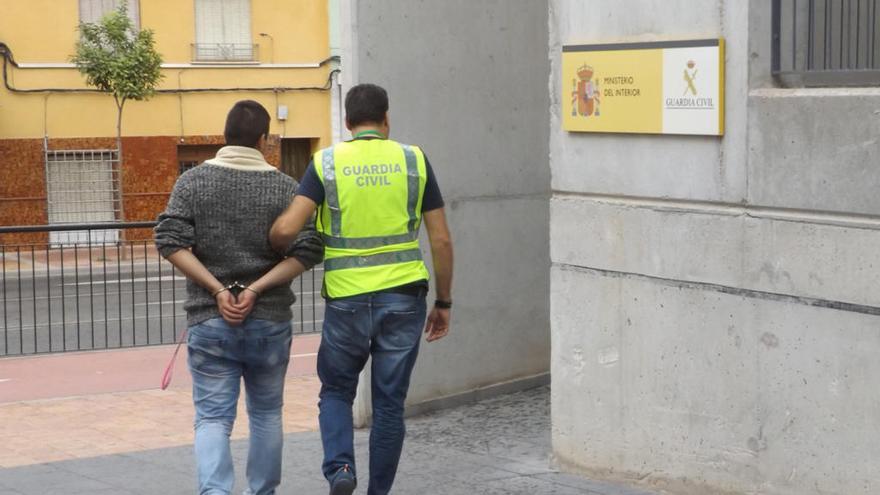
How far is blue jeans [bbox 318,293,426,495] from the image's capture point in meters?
6.14

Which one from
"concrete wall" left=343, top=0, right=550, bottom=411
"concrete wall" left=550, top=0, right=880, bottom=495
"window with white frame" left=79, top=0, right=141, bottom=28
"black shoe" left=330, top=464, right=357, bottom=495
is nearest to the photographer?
"concrete wall" left=550, top=0, right=880, bottom=495

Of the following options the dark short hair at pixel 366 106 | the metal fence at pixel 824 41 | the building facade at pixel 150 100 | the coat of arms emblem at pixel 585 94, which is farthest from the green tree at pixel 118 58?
the metal fence at pixel 824 41

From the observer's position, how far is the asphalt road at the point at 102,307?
13945mm

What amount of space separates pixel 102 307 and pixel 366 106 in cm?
960

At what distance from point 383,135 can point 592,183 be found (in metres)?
1.18

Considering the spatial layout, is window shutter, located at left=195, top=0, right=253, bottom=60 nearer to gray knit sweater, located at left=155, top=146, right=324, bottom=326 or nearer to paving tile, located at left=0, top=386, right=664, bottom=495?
paving tile, located at left=0, top=386, right=664, bottom=495

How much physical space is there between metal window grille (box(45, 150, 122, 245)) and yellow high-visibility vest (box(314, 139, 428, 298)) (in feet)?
82.1

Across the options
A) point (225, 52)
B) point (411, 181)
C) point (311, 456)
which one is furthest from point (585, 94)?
point (225, 52)

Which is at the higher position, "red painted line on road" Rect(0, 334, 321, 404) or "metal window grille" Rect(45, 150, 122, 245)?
"metal window grille" Rect(45, 150, 122, 245)

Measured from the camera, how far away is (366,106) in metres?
6.22

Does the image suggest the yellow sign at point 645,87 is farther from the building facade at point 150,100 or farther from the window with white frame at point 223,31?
the window with white frame at point 223,31

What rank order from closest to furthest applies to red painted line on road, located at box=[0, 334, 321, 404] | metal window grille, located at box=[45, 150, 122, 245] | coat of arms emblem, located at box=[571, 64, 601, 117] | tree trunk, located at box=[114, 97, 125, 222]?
coat of arms emblem, located at box=[571, 64, 601, 117], red painted line on road, located at box=[0, 334, 321, 404], tree trunk, located at box=[114, 97, 125, 222], metal window grille, located at box=[45, 150, 122, 245]

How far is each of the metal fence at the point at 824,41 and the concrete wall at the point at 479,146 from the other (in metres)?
2.82

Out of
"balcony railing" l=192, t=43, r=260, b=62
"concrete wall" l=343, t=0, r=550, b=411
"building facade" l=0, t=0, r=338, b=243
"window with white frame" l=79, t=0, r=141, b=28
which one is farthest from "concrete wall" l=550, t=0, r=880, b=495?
"balcony railing" l=192, t=43, r=260, b=62
